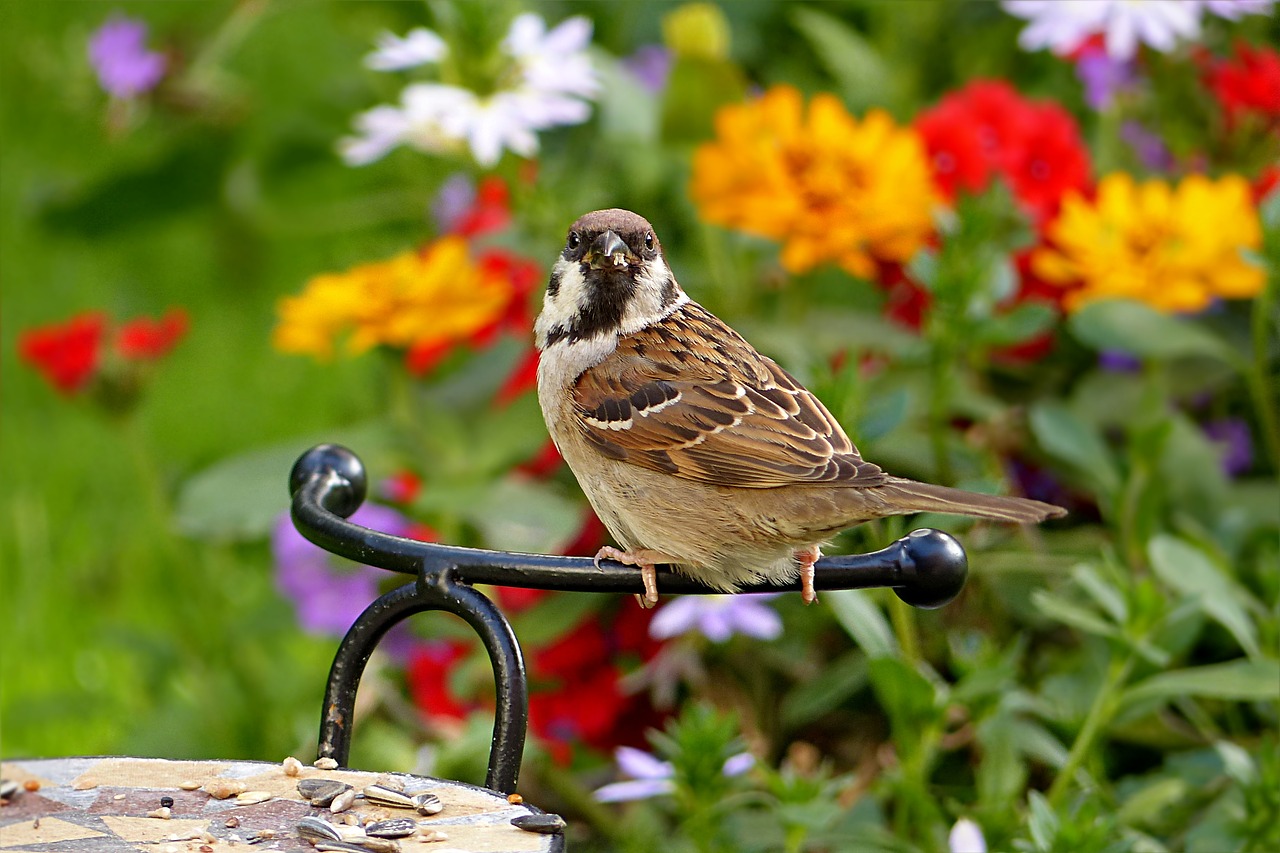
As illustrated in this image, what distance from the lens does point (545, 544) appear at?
2.25 metres

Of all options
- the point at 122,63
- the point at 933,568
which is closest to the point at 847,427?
the point at 933,568

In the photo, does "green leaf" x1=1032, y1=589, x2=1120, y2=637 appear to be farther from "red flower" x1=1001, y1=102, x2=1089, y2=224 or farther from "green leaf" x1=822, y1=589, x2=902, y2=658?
"red flower" x1=1001, y1=102, x2=1089, y2=224

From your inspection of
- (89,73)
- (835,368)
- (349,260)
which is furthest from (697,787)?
(349,260)

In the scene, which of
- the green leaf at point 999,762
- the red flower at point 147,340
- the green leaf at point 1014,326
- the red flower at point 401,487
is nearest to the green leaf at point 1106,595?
the green leaf at point 999,762

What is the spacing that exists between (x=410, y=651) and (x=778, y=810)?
114cm

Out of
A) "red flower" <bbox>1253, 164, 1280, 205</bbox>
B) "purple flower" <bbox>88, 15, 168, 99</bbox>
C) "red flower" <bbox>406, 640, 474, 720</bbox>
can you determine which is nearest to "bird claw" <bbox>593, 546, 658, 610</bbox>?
"red flower" <bbox>406, 640, 474, 720</bbox>

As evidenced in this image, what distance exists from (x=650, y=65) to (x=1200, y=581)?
6.18 ft

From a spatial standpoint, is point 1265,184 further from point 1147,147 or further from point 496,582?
point 496,582

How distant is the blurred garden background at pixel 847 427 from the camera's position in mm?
2033

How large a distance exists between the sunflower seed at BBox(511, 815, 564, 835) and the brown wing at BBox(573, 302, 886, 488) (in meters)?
0.64

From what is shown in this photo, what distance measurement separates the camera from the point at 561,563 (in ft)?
4.83

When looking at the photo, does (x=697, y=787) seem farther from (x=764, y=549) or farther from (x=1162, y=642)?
(x=1162, y=642)

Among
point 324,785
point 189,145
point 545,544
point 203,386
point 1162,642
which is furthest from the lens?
point 203,386

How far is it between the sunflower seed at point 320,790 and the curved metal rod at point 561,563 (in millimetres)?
201
